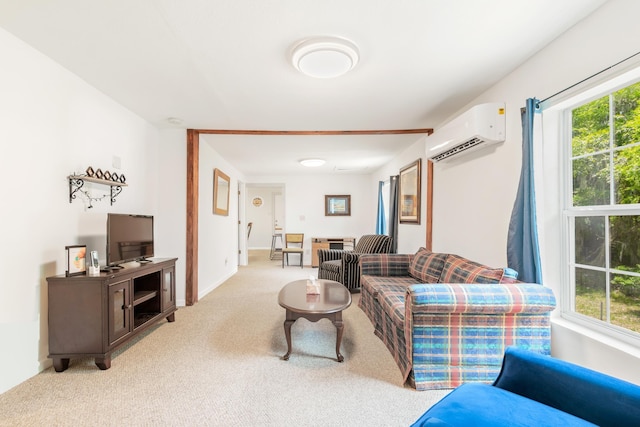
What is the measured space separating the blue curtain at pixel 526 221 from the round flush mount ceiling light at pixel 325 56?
133 centimetres

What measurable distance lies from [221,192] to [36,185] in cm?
298

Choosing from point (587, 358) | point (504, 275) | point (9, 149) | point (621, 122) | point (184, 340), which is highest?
point (621, 122)

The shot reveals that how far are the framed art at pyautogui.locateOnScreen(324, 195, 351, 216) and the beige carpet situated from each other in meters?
4.33

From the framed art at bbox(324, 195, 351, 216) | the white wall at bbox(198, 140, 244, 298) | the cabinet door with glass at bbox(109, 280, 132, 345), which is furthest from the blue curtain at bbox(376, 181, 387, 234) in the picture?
the cabinet door with glass at bbox(109, 280, 132, 345)

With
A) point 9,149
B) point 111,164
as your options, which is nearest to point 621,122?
point 9,149

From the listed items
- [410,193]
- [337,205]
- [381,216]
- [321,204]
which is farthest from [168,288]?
[337,205]

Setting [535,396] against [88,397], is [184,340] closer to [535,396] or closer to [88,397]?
[88,397]

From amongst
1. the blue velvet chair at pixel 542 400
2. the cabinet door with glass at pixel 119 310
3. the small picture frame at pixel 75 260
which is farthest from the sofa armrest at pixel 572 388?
the small picture frame at pixel 75 260

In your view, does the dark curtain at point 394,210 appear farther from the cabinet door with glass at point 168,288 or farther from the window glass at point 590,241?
the cabinet door with glass at point 168,288

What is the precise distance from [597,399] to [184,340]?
2.77 meters

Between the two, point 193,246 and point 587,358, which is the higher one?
point 193,246

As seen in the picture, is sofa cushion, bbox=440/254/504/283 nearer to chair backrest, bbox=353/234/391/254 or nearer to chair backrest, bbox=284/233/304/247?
chair backrest, bbox=353/234/391/254

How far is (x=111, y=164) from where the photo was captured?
2.74 metres

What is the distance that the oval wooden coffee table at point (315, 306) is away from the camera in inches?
82.9
